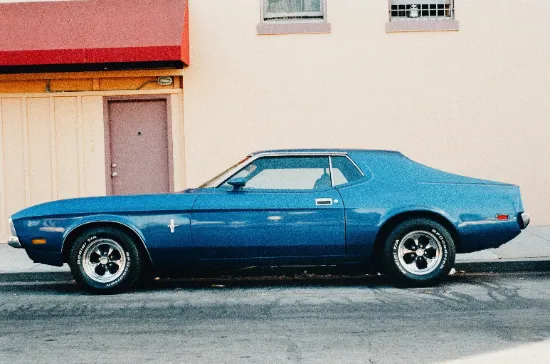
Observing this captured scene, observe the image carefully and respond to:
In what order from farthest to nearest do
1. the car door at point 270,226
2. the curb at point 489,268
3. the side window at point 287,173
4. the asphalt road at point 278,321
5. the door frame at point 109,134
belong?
the door frame at point 109,134 → the curb at point 489,268 → the side window at point 287,173 → the car door at point 270,226 → the asphalt road at point 278,321

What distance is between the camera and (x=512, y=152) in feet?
40.6

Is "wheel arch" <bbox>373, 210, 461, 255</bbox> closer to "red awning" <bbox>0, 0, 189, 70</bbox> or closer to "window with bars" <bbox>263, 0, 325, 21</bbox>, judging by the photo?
"red awning" <bbox>0, 0, 189, 70</bbox>

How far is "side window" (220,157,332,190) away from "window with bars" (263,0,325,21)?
5.08m

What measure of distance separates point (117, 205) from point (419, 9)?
698cm

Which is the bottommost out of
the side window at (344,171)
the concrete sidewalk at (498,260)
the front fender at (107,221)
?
the concrete sidewalk at (498,260)

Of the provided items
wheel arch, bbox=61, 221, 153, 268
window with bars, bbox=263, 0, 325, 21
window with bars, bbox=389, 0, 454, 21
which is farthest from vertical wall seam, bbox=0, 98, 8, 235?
window with bars, bbox=389, 0, 454, 21

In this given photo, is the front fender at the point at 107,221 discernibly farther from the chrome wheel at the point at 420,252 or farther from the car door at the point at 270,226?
the chrome wheel at the point at 420,252

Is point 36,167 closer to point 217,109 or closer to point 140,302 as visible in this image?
point 217,109

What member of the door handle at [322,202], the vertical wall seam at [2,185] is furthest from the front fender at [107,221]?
the vertical wall seam at [2,185]

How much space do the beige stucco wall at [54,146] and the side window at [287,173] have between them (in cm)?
476

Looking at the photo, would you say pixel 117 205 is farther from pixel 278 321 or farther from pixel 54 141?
pixel 54 141

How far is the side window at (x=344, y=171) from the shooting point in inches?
308

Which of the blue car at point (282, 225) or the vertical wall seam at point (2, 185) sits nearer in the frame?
the blue car at point (282, 225)

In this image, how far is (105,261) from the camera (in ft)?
25.3
